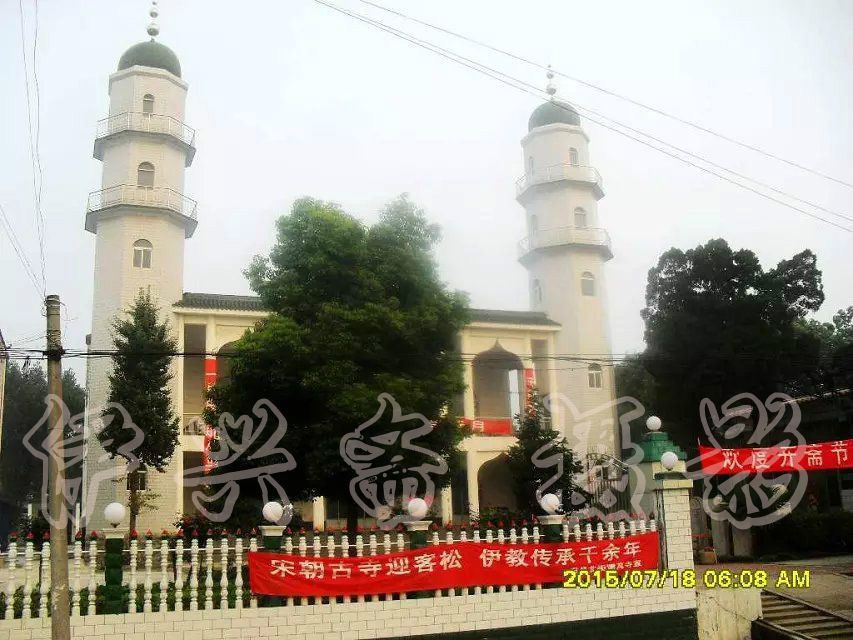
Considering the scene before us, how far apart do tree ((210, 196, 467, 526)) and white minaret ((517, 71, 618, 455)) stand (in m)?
11.4

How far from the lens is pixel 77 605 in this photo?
30.4ft

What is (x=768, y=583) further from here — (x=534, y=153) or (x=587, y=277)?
(x=534, y=153)

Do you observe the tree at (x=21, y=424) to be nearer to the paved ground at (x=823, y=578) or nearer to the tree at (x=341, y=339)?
the tree at (x=341, y=339)

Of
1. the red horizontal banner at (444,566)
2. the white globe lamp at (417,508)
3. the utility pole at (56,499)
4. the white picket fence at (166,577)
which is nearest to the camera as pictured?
the utility pole at (56,499)

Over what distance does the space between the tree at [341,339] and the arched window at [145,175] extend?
9760 millimetres

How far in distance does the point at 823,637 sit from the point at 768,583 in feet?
6.42

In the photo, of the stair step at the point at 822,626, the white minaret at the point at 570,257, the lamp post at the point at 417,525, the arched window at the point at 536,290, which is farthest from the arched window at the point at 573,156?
the lamp post at the point at 417,525

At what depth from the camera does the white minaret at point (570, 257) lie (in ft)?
91.6

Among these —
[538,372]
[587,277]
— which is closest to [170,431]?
[538,372]

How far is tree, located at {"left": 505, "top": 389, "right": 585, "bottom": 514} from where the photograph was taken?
2138 cm

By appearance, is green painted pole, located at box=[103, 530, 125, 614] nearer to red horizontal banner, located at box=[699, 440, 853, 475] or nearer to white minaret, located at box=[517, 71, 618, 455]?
red horizontal banner, located at box=[699, 440, 853, 475]

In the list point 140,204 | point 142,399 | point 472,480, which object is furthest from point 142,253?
point 472,480

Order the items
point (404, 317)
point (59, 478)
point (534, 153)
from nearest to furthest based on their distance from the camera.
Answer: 1. point (59, 478)
2. point (404, 317)
3. point (534, 153)

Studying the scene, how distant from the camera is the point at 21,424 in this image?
37688 millimetres
